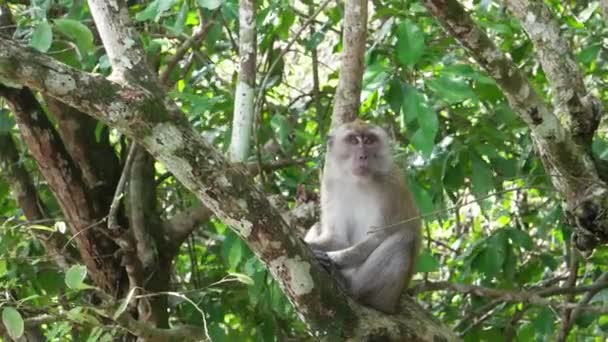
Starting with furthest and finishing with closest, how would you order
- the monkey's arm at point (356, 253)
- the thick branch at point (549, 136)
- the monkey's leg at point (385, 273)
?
the monkey's arm at point (356, 253) < the monkey's leg at point (385, 273) < the thick branch at point (549, 136)

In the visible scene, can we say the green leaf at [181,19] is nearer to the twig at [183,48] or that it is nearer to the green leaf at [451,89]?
the twig at [183,48]

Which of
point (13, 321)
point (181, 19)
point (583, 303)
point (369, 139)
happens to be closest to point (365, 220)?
point (369, 139)

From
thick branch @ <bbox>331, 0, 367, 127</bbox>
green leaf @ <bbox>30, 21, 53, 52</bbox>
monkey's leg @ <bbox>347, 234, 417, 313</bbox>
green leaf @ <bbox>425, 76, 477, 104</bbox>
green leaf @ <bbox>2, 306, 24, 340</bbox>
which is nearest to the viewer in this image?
green leaf @ <bbox>2, 306, 24, 340</bbox>

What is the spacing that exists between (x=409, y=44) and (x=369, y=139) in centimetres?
104

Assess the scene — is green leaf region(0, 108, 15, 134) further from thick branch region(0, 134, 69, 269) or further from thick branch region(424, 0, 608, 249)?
thick branch region(424, 0, 608, 249)

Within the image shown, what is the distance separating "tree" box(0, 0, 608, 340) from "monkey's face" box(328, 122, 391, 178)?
0.39 ft

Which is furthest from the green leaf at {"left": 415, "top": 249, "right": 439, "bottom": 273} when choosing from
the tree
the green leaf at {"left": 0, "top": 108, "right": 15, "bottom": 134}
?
the green leaf at {"left": 0, "top": 108, "right": 15, "bottom": 134}

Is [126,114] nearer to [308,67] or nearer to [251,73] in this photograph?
[251,73]

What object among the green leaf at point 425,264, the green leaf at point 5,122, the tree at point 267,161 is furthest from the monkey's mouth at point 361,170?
the green leaf at point 5,122

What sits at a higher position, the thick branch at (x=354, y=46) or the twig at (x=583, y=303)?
the thick branch at (x=354, y=46)

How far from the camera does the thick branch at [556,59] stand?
4.12 meters

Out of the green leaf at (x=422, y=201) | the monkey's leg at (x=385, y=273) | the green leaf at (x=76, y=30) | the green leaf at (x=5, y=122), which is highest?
the green leaf at (x=76, y=30)

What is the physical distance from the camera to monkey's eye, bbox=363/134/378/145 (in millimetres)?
5443

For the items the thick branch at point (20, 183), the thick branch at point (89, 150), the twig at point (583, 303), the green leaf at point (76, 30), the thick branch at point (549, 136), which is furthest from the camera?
the thick branch at point (20, 183)
